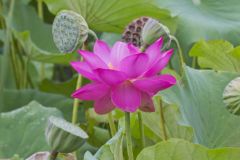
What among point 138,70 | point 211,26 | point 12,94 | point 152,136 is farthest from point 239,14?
point 138,70

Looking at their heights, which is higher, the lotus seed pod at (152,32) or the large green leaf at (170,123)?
the lotus seed pod at (152,32)

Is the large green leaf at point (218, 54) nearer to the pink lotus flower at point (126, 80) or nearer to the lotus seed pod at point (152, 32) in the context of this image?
the lotus seed pod at point (152, 32)

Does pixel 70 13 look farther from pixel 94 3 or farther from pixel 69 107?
pixel 69 107

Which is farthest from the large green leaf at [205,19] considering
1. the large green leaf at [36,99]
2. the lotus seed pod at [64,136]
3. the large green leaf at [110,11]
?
the lotus seed pod at [64,136]

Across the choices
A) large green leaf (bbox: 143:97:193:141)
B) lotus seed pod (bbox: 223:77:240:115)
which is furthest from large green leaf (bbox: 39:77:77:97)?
lotus seed pod (bbox: 223:77:240:115)

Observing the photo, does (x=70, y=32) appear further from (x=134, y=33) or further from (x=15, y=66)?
(x=15, y=66)

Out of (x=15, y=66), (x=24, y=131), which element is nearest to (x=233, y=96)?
(x=24, y=131)
